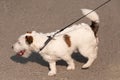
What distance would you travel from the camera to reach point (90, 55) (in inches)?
279

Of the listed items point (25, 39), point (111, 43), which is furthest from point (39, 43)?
point (111, 43)

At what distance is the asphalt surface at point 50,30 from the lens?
280 inches

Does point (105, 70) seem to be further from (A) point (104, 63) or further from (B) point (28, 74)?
(B) point (28, 74)

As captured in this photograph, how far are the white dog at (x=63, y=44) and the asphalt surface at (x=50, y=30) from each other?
1.04 ft

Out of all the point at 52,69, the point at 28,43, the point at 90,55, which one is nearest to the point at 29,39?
the point at 28,43

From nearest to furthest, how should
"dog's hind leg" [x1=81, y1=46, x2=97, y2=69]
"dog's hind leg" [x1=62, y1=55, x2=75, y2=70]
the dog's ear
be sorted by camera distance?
the dog's ear < "dog's hind leg" [x1=62, y1=55, x2=75, y2=70] < "dog's hind leg" [x1=81, y1=46, x2=97, y2=69]

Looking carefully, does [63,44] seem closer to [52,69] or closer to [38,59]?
[52,69]

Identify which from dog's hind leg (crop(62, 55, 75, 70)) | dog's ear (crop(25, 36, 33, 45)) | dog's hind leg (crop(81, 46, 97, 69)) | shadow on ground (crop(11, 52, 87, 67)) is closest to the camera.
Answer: dog's ear (crop(25, 36, 33, 45))

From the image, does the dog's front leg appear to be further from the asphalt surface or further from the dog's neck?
the dog's neck

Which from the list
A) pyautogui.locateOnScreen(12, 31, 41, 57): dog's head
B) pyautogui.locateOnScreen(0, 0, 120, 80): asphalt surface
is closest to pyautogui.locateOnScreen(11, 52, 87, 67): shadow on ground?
pyautogui.locateOnScreen(0, 0, 120, 80): asphalt surface

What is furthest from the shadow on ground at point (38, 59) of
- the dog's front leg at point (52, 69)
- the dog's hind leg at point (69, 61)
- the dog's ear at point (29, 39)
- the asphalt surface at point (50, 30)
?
the dog's ear at point (29, 39)

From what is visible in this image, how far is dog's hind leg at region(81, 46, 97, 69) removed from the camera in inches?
277

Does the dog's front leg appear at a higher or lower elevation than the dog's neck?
lower

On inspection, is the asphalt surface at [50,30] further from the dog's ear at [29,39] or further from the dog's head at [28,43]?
the dog's ear at [29,39]
